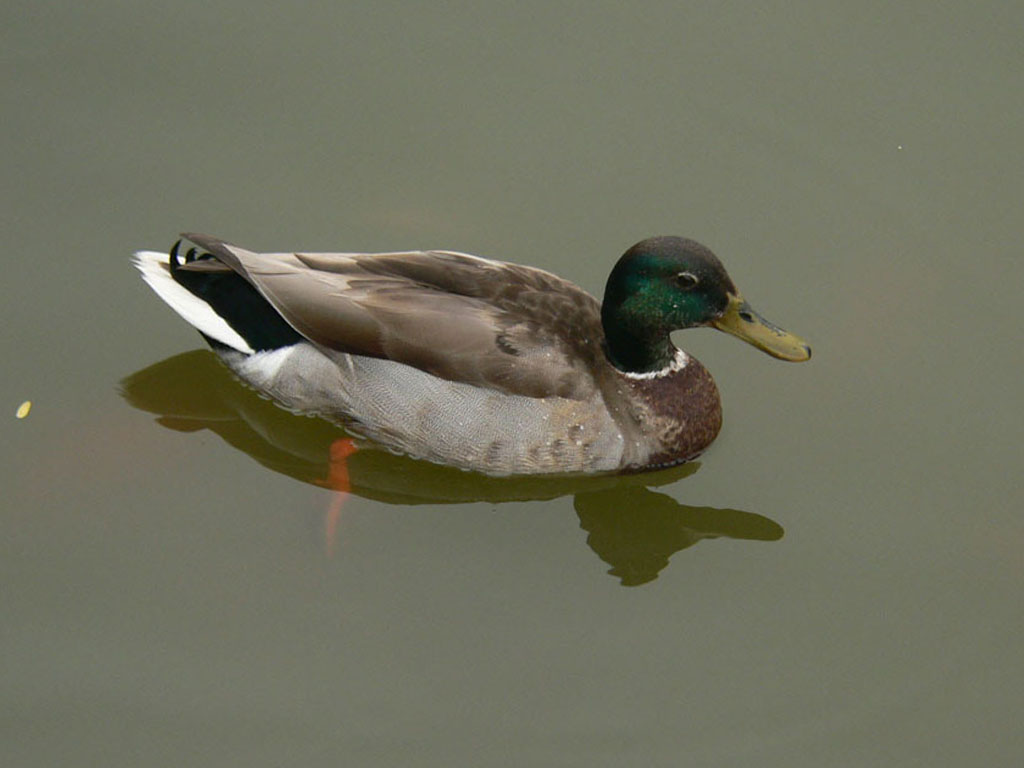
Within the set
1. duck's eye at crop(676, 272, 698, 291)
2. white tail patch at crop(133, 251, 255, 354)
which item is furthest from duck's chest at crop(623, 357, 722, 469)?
white tail patch at crop(133, 251, 255, 354)

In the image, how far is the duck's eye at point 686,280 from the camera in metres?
5.90

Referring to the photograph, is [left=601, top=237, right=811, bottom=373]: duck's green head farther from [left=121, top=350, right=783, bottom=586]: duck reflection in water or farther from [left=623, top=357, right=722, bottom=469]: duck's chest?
[left=121, top=350, right=783, bottom=586]: duck reflection in water

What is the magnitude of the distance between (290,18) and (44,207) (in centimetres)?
176

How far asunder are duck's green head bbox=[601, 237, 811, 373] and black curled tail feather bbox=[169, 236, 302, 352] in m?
1.36

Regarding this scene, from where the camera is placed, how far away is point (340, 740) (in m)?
5.29

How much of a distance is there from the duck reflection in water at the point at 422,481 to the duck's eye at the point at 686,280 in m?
0.89

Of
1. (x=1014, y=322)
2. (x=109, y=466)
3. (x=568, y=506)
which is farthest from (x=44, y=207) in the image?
(x=1014, y=322)

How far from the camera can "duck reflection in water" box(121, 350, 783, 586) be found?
612 centimetres

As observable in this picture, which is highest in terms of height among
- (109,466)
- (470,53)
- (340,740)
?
(470,53)

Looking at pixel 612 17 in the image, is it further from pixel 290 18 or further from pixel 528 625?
pixel 528 625

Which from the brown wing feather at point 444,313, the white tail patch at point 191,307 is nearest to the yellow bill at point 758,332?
the brown wing feather at point 444,313

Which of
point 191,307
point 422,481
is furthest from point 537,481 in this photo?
point 191,307

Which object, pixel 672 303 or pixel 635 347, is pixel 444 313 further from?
pixel 672 303

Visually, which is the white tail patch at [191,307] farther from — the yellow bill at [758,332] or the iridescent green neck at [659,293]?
the yellow bill at [758,332]
